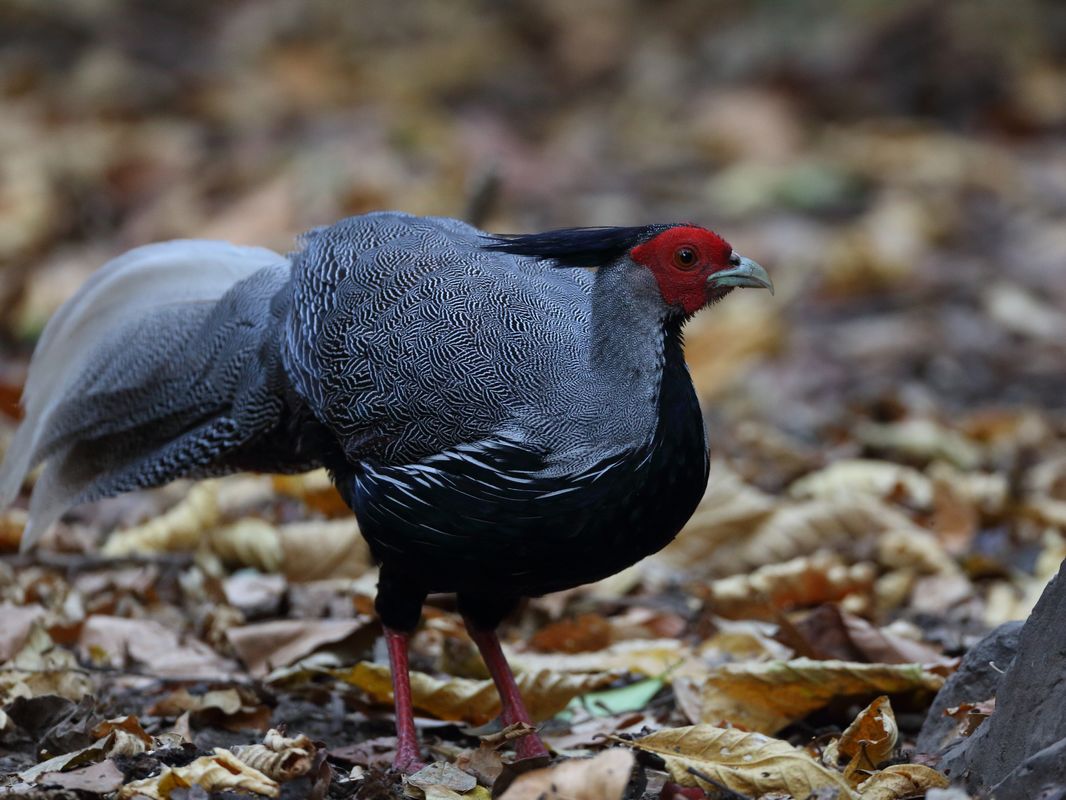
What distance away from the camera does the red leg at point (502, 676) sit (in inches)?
166

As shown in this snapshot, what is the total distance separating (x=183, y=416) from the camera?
15.6 feet

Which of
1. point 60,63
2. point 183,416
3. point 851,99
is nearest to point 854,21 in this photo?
point 851,99

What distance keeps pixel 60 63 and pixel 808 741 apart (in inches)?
407

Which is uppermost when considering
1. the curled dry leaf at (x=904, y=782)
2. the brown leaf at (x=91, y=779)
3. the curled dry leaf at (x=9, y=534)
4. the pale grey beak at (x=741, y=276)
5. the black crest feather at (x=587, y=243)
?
the black crest feather at (x=587, y=243)

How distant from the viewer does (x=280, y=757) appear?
11.4 ft

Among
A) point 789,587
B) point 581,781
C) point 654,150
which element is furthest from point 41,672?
point 654,150

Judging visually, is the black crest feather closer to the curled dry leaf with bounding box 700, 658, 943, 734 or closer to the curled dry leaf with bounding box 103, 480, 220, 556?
the curled dry leaf with bounding box 700, 658, 943, 734

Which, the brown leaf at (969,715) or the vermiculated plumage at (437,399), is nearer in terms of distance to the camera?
the brown leaf at (969,715)

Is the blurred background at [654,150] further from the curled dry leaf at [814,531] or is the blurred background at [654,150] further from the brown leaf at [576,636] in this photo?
the brown leaf at [576,636]

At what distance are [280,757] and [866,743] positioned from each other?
1.45m

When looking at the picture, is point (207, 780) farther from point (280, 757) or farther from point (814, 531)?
point (814, 531)

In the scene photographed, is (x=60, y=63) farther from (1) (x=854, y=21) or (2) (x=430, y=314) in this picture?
(2) (x=430, y=314)

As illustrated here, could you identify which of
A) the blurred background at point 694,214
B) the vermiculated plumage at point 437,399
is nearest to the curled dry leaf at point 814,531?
the blurred background at point 694,214

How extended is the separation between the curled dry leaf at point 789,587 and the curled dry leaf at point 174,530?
6.76ft
